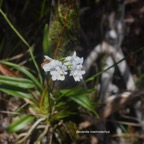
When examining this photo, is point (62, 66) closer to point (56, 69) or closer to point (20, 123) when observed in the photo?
point (56, 69)

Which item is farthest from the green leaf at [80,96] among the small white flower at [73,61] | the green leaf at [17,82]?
the small white flower at [73,61]

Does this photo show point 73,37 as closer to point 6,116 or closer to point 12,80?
point 12,80

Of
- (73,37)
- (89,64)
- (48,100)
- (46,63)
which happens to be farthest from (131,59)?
(46,63)

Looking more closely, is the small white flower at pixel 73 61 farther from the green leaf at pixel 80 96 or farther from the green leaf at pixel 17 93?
the green leaf at pixel 17 93

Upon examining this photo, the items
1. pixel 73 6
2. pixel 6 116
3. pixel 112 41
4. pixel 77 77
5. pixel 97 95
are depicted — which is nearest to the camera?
pixel 77 77

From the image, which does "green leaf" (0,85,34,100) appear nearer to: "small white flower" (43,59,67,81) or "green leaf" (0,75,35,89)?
"green leaf" (0,75,35,89)

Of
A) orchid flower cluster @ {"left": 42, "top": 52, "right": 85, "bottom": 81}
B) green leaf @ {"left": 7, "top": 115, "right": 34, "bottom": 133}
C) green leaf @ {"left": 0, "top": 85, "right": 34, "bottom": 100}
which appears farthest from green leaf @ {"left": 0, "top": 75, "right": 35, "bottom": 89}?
orchid flower cluster @ {"left": 42, "top": 52, "right": 85, "bottom": 81}
